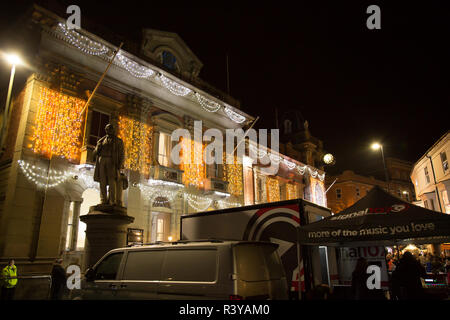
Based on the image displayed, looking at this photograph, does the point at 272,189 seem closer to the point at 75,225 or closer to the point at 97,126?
the point at 97,126

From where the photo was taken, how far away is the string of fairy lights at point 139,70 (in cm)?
1591

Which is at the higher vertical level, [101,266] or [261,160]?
[261,160]

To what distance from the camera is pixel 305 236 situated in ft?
25.5

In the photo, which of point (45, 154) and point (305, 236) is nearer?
point (305, 236)

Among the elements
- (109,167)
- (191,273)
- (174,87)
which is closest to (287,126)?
(174,87)

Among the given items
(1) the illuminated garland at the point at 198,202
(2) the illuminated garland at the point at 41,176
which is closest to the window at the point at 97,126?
(2) the illuminated garland at the point at 41,176

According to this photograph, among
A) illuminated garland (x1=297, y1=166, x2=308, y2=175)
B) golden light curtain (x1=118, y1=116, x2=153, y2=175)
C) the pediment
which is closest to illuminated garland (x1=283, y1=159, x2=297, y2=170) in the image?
illuminated garland (x1=297, y1=166, x2=308, y2=175)

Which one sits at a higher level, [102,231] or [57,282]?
[102,231]

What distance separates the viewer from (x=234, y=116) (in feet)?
80.8

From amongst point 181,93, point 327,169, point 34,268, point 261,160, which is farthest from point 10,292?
point 327,169

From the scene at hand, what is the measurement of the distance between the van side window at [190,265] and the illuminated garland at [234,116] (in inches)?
714

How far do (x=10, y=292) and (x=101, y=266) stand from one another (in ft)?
17.9

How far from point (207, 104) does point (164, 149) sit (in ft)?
15.4
